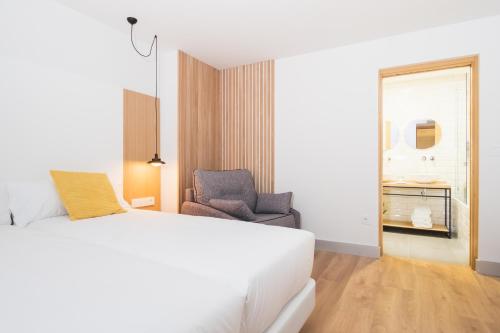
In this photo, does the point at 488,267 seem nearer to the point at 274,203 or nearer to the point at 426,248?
the point at 426,248

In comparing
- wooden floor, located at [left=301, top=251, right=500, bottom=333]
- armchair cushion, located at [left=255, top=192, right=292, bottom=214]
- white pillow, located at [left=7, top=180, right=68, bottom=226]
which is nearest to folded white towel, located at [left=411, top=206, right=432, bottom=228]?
wooden floor, located at [left=301, top=251, right=500, bottom=333]

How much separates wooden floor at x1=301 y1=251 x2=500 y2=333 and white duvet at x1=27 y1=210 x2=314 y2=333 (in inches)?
25.3

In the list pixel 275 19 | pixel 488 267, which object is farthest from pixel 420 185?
pixel 275 19

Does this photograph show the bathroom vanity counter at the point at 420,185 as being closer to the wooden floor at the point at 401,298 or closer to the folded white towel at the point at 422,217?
the folded white towel at the point at 422,217

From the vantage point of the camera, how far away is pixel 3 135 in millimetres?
2189

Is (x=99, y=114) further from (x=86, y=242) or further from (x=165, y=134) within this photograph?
(x=86, y=242)

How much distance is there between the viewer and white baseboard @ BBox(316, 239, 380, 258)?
3.31 m

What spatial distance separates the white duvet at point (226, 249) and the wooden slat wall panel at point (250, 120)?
82.0 inches

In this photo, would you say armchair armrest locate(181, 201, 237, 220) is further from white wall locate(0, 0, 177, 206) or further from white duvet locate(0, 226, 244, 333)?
white duvet locate(0, 226, 244, 333)

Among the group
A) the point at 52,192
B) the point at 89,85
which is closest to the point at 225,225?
the point at 52,192

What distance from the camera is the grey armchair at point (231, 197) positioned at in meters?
3.10

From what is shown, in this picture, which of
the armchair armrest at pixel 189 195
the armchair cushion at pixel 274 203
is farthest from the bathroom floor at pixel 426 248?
the armchair armrest at pixel 189 195

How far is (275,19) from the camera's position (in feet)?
9.44

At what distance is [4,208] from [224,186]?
210 centimetres
